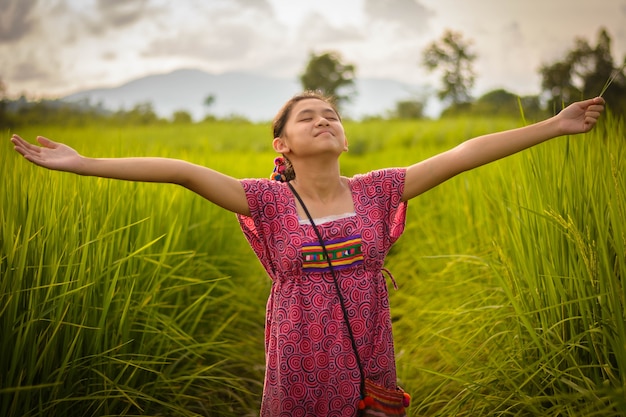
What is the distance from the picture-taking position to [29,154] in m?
1.67

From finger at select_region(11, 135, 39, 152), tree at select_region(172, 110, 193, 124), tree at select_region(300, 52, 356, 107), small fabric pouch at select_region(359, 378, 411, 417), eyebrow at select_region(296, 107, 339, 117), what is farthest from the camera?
tree at select_region(300, 52, 356, 107)

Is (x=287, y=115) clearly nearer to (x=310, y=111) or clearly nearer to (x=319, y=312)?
(x=310, y=111)

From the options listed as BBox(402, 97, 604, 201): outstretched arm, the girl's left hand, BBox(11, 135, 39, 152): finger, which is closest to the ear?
BBox(402, 97, 604, 201): outstretched arm

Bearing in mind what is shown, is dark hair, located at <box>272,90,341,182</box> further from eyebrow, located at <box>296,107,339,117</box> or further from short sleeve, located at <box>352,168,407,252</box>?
short sleeve, located at <box>352,168,407,252</box>

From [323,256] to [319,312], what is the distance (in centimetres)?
17

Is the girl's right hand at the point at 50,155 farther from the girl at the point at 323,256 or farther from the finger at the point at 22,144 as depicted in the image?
the girl at the point at 323,256

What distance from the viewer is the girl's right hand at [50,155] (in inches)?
65.6

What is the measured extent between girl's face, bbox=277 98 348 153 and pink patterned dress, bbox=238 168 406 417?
0.18 m

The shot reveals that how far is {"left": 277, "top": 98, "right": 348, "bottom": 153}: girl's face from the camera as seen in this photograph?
192cm

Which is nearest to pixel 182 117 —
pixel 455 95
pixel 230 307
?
pixel 455 95

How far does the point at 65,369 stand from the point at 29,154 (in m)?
0.68

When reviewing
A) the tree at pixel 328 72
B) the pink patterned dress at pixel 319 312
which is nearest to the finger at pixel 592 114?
the pink patterned dress at pixel 319 312

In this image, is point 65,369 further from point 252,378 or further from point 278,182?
point 252,378

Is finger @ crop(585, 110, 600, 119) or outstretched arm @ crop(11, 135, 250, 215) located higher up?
finger @ crop(585, 110, 600, 119)
